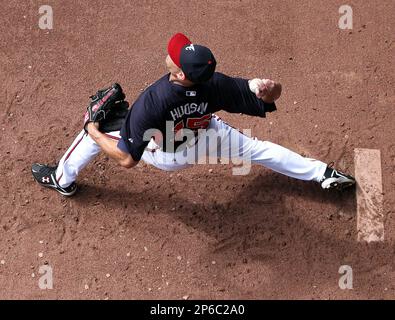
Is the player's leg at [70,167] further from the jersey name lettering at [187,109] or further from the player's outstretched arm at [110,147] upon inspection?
the jersey name lettering at [187,109]

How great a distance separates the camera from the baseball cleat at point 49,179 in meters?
4.62

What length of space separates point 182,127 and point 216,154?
58cm

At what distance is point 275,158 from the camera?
4.47m

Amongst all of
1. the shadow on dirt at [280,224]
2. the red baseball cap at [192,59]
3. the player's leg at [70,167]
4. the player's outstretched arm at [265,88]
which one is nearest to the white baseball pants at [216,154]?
the player's leg at [70,167]

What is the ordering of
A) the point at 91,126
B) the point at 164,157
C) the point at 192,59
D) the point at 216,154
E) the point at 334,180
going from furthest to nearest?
the point at 334,180 < the point at 216,154 < the point at 164,157 < the point at 91,126 < the point at 192,59

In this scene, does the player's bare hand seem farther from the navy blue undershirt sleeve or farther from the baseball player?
the navy blue undershirt sleeve

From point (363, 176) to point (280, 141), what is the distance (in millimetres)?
740

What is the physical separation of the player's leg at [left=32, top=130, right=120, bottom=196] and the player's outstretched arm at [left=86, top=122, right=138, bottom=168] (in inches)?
6.7

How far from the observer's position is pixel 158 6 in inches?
222

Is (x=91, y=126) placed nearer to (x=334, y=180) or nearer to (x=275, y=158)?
(x=275, y=158)

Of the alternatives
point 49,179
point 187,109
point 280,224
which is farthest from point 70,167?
point 280,224

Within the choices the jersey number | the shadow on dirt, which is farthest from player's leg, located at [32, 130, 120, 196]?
the jersey number

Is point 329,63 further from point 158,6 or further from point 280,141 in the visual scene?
point 158,6
